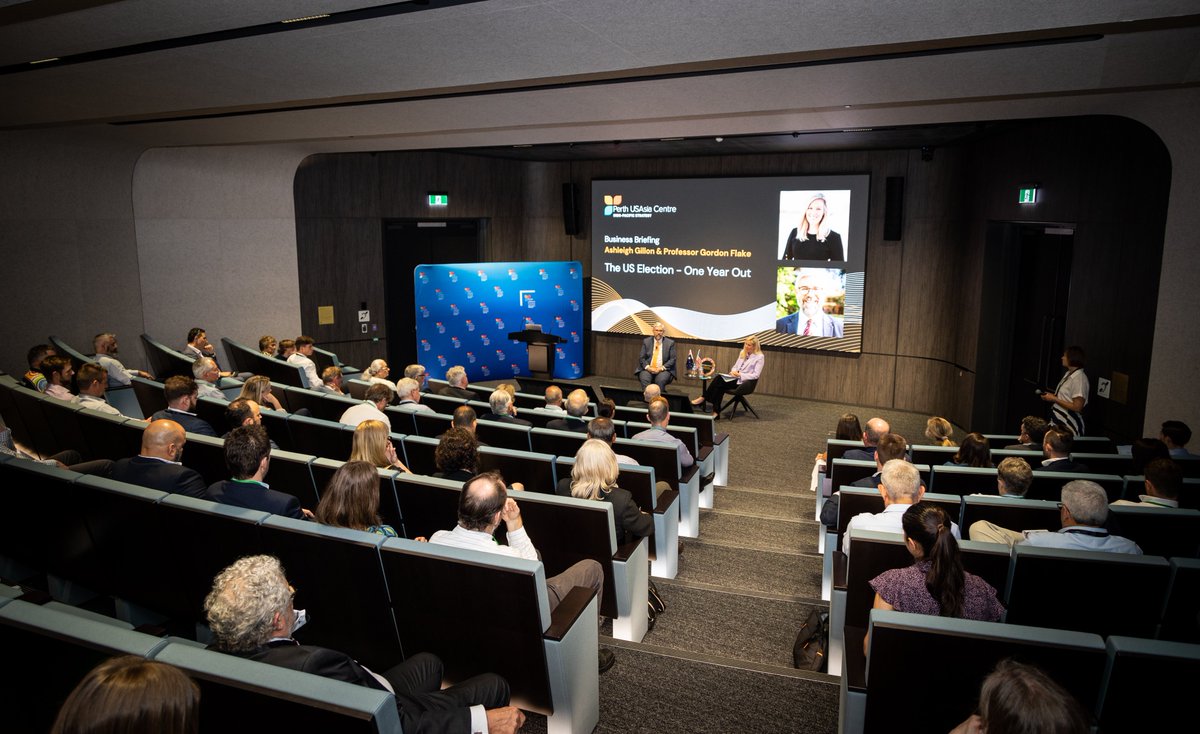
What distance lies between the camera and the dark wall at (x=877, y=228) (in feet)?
24.9

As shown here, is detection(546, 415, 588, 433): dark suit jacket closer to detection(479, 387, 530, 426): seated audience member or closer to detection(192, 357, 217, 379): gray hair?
detection(479, 387, 530, 426): seated audience member

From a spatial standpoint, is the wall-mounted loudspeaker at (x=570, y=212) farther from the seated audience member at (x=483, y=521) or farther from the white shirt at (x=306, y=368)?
the seated audience member at (x=483, y=521)

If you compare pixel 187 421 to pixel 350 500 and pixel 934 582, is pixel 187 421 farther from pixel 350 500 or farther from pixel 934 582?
pixel 934 582

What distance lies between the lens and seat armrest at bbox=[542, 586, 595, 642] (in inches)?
109

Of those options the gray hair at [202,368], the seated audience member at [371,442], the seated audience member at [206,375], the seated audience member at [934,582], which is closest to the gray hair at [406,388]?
the seated audience member at [206,375]

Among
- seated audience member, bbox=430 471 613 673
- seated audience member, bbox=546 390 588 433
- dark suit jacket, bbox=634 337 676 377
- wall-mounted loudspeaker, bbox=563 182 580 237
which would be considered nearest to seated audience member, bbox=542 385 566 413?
seated audience member, bbox=546 390 588 433

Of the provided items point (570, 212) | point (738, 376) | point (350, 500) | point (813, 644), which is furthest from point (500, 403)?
point (570, 212)

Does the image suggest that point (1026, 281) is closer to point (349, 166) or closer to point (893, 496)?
point (893, 496)

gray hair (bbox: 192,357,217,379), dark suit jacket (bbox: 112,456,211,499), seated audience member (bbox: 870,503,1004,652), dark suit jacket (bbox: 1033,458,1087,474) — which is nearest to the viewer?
seated audience member (bbox: 870,503,1004,652)

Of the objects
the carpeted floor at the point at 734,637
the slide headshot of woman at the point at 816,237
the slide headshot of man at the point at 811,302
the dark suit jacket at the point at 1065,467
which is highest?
the slide headshot of woman at the point at 816,237

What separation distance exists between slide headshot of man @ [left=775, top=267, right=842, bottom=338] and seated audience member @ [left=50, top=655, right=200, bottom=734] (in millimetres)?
11015

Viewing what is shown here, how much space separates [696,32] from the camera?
358 cm

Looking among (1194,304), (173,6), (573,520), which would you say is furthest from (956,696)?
(1194,304)

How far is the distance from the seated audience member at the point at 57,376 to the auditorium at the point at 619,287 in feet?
1.09
